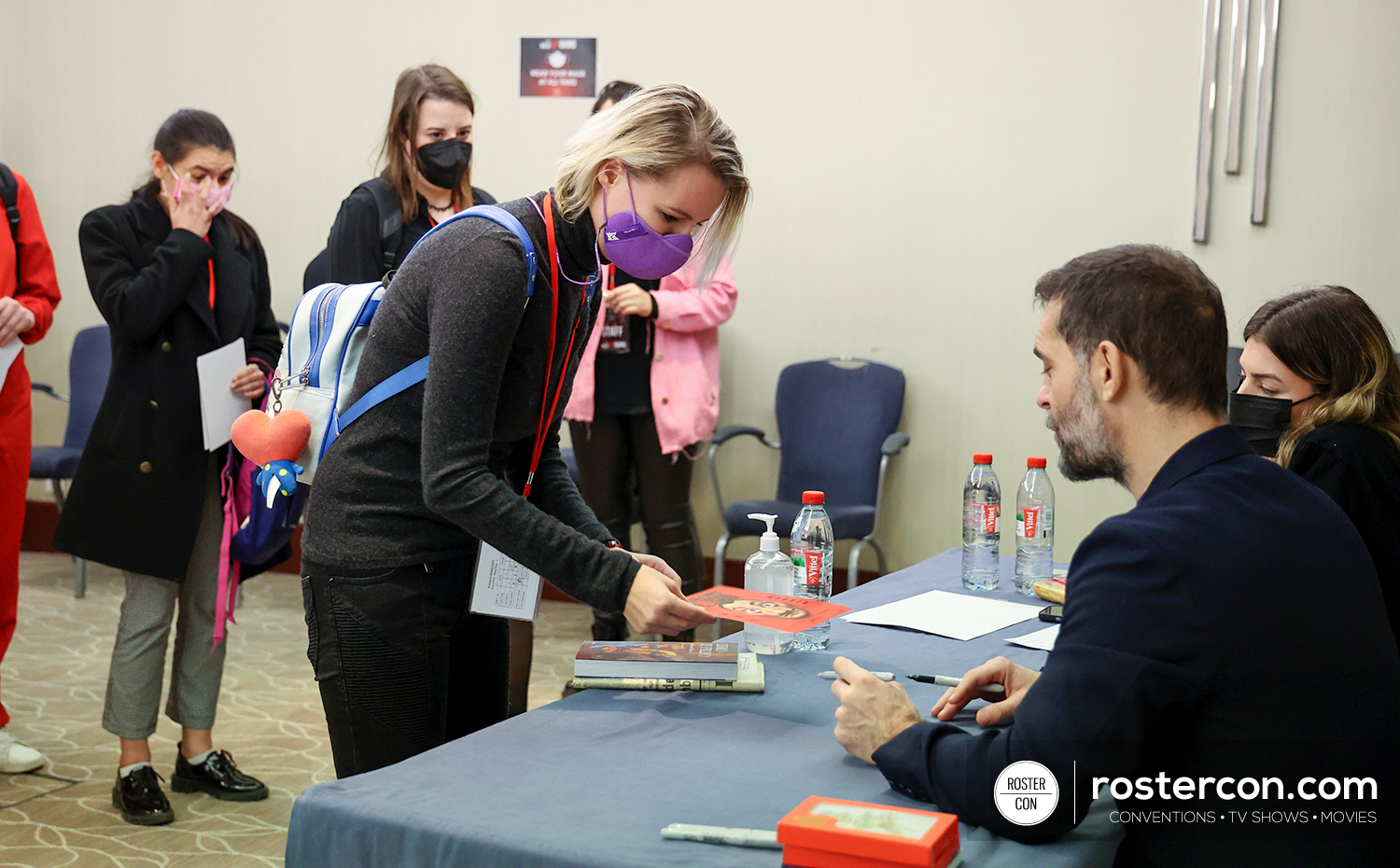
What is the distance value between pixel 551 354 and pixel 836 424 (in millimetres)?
2856

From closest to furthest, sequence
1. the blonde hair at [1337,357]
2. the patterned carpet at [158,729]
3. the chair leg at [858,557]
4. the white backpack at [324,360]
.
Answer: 1. the white backpack at [324,360]
2. the blonde hair at [1337,357]
3. the patterned carpet at [158,729]
4. the chair leg at [858,557]

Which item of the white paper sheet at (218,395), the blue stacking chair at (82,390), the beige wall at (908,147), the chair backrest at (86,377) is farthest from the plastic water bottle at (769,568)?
the chair backrest at (86,377)

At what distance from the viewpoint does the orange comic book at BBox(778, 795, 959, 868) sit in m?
1.02

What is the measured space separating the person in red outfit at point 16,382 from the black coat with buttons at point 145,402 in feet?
0.80

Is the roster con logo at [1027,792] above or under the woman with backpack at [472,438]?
under

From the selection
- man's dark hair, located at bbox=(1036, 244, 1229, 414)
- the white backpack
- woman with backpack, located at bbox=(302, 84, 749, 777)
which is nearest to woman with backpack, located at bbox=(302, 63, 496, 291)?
the white backpack

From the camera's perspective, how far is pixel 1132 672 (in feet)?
3.50

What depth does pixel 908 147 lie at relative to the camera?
14.5 feet

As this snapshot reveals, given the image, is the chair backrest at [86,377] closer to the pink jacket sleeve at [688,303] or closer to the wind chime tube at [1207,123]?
the pink jacket sleeve at [688,303]

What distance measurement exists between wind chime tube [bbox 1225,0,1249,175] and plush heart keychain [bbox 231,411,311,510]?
134 inches

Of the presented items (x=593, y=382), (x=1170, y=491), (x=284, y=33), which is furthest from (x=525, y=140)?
(x=1170, y=491)

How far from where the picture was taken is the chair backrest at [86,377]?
5062 millimetres

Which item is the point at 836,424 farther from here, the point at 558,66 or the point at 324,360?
the point at 324,360

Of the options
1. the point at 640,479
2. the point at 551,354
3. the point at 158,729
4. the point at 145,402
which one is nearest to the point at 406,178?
the point at 145,402
